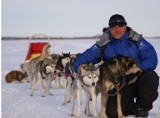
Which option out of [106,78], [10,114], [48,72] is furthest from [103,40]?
[48,72]

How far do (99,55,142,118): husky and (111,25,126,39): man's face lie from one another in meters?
0.22

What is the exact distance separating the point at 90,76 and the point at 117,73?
0.28 m

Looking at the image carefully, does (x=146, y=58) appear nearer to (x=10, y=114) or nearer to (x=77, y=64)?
(x=77, y=64)

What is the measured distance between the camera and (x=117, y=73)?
3.52 meters

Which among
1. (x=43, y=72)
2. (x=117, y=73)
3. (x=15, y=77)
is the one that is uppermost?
(x=117, y=73)

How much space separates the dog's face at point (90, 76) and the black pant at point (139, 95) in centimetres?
31

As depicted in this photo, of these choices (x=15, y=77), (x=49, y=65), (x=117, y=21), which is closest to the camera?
(x=117, y=21)

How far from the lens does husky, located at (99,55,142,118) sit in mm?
3426

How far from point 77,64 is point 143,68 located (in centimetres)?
69

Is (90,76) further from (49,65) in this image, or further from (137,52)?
(49,65)

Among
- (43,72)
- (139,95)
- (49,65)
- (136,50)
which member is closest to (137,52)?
(136,50)

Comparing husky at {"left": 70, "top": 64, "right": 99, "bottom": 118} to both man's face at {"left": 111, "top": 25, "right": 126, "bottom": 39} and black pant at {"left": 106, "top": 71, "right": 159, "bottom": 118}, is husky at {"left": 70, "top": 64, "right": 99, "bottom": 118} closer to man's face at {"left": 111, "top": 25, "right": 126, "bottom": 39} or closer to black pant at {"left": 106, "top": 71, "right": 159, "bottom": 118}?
black pant at {"left": 106, "top": 71, "right": 159, "bottom": 118}

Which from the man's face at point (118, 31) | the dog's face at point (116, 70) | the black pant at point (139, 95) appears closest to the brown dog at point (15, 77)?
the black pant at point (139, 95)

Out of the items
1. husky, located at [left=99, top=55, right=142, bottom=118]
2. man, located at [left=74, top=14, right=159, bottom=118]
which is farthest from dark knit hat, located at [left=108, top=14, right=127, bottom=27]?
husky, located at [left=99, top=55, right=142, bottom=118]
